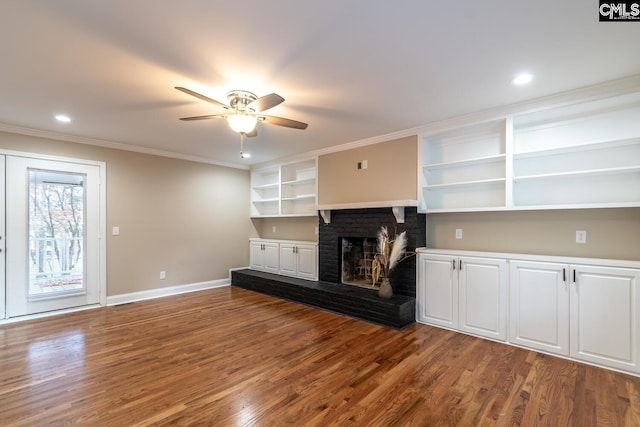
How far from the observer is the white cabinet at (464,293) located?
331cm

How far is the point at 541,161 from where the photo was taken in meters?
3.34

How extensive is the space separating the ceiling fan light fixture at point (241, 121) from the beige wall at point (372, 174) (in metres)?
2.17

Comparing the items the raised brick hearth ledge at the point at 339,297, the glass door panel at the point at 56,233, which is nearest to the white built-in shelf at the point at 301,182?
the raised brick hearth ledge at the point at 339,297

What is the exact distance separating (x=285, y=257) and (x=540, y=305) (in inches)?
156

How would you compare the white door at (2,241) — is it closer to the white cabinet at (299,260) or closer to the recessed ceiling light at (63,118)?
the recessed ceiling light at (63,118)

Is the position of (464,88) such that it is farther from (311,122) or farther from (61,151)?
(61,151)

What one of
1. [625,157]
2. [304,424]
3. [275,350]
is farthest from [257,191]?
[625,157]

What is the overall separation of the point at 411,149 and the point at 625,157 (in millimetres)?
2088

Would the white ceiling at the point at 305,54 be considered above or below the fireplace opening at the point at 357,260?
above

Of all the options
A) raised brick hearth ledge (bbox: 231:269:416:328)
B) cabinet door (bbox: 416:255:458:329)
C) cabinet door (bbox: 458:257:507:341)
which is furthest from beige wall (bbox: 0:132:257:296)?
cabinet door (bbox: 458:257:507:341)

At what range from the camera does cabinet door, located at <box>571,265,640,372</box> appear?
260 centimetres

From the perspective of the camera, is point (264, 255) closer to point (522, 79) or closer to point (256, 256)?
point (256, 256)

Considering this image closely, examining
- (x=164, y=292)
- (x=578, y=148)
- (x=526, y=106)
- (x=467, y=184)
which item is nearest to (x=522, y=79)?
(x=526, y=106)

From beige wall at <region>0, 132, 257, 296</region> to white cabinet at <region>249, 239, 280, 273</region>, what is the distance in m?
0.21
